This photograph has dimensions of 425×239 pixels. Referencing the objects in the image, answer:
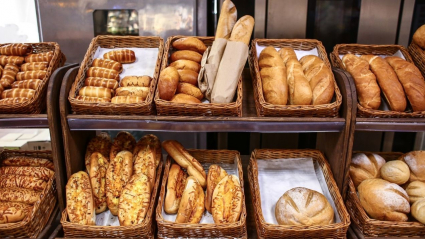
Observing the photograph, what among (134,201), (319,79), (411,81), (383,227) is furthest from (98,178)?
(411,81)

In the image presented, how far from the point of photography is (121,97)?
1886 millimetres

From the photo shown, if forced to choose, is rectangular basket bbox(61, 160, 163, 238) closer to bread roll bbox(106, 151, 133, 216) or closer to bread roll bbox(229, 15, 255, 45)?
bread roll bbox(106, 151, 133, 216)

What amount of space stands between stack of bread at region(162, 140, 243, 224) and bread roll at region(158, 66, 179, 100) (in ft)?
1.42

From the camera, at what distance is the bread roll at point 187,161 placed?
209cm

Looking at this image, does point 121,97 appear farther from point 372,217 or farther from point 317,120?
point 372,217

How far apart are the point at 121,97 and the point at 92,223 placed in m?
0.67

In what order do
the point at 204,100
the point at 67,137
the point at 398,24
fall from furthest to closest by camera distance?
the point at 398,24, the point at 204,100, the point at 67,137

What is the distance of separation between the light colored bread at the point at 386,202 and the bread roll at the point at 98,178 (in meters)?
1.43

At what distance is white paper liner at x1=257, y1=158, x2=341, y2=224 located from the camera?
6.71ft

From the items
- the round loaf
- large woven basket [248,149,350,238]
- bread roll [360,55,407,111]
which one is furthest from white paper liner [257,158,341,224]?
bread roll [360,55,407,111]

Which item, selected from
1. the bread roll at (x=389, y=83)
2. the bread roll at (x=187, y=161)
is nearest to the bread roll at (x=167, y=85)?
the bread roll at (x=187, y=161)

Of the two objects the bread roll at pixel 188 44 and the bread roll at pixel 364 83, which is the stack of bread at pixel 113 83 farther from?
the bread roll at pixel 364 83

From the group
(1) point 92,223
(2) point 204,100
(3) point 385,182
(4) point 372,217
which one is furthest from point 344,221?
(1) point 92,223

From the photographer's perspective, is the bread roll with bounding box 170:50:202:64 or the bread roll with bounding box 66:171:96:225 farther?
the bread roll with bounding box 170:50:202:64
